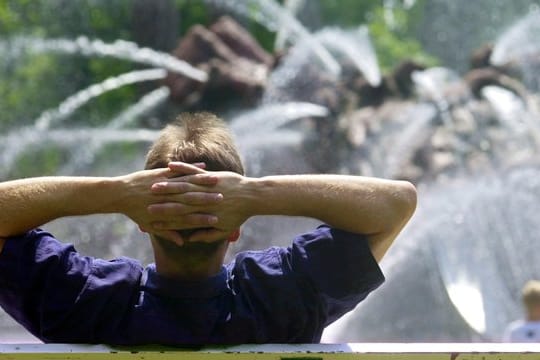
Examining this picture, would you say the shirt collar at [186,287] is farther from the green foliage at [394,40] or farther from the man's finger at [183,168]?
the green foliage at [394,40]

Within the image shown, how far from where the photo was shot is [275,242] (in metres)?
10.7

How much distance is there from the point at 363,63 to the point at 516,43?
1.79m

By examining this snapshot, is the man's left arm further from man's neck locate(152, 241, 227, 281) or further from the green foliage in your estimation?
the green foliage

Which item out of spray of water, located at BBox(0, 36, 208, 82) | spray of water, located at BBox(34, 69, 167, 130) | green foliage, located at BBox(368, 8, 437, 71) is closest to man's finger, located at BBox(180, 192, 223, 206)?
spray of water, located at BBox(34, 69, 167, 130)

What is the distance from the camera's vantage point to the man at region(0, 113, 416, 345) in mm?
2131

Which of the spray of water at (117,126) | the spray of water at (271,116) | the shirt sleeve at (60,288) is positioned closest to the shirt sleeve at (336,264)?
the shirt sleeve at (60,288)

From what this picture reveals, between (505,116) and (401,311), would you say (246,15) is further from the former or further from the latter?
(401,311)


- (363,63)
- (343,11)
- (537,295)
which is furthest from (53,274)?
(343,11)

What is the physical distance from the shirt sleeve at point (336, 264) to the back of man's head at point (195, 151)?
0.52 feet

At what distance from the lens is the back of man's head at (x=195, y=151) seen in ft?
7.10

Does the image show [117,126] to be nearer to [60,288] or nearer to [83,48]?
[83,48]

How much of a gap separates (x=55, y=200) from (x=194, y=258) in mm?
270

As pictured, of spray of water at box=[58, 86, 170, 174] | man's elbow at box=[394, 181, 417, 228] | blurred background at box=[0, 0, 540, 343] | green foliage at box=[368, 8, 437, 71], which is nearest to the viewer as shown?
man's elbow at box=[394, 181, 417, 228]

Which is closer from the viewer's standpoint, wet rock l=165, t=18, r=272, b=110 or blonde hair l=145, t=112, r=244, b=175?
blonde hair l=145, t=112, r=244, b=175
